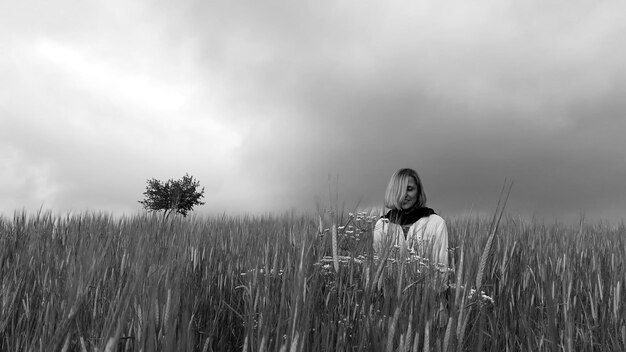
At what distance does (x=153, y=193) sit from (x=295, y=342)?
24.9 m

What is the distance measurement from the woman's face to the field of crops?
111 cm

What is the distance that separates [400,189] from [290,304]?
12.1ft

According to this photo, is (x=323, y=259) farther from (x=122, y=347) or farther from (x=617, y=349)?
(x=617, y=349)

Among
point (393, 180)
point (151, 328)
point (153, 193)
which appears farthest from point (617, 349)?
point (153, 193)

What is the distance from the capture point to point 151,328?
1057mm

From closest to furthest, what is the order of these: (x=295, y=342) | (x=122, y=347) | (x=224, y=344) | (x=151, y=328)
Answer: (x=151, y=328) < (x=295, y=342) < (x=122, y=347) < (x=224, y=344)

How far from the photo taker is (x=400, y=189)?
5.37 meters

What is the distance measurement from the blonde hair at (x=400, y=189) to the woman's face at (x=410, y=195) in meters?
0.04

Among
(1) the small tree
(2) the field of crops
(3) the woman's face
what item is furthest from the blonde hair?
(1) the small tree

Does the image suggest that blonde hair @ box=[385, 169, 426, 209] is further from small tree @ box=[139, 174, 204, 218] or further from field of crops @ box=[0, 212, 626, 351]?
small tree @ box=[139, 174, 204, 218]

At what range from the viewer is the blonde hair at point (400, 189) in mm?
5371

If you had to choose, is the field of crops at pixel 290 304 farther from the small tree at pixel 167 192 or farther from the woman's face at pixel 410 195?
the small tree at pixel 167 192

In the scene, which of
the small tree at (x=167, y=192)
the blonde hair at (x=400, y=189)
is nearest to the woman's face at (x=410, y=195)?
the blonde hair at (x=400, y=189)

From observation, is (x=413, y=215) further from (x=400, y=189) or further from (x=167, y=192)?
(x=167, y=192)
